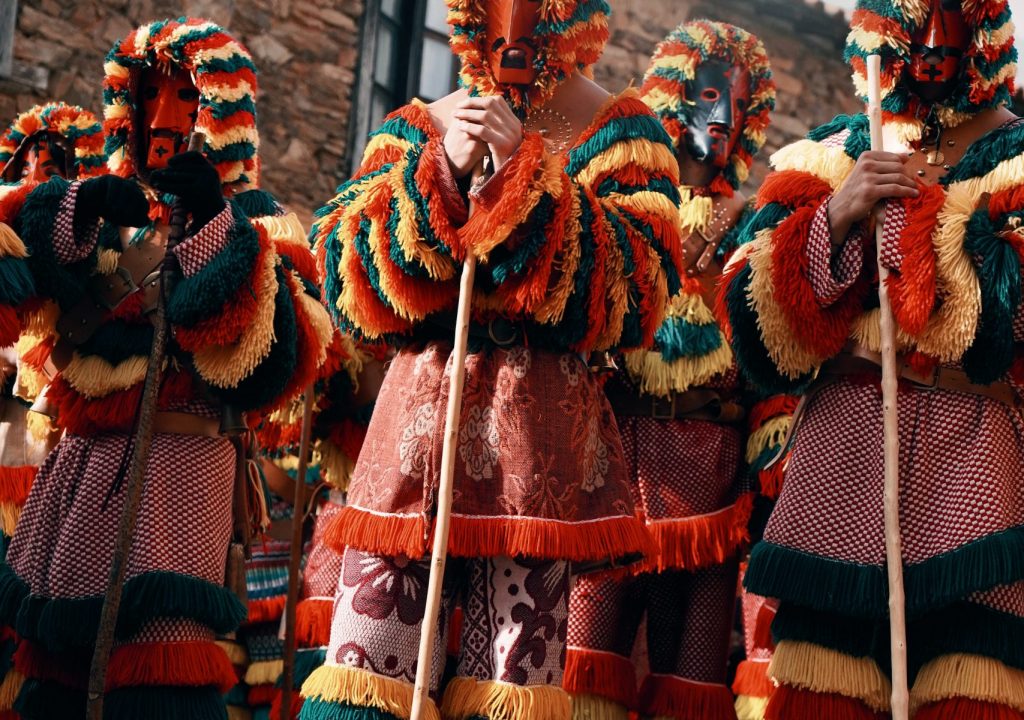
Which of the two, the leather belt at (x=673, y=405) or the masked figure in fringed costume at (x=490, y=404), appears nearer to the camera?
the masked figure in fringed costume at (x=490, y=404)

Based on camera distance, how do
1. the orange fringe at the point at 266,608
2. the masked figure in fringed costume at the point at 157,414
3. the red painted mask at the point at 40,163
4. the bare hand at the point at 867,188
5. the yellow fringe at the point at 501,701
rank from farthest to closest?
the orange fringe at the point at 266,608 < the red painted mask at the point at 40,163 < the masked figure in fringed costume at the point at 157,414 < the bare hand at the point at 867,188 < the yellow fringe at the point at 501,701

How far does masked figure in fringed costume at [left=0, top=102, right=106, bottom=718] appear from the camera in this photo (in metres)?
4.15

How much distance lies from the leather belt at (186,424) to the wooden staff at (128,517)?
0.23 m

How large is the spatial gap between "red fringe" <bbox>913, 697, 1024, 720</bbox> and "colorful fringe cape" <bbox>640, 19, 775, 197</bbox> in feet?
9.28

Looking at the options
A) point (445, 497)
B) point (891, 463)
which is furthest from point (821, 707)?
point (445, 497)

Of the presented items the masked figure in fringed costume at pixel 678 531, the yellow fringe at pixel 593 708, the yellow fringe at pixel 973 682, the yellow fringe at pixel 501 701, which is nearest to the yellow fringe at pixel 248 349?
the yellow fringe at pixel 501 701

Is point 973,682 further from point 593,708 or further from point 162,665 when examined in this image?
point 162,665

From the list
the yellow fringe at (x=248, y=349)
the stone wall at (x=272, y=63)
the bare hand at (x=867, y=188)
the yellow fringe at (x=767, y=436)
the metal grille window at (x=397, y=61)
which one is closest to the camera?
the bare hand at (x=867, y=188)

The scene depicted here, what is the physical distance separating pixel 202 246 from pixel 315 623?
190cm

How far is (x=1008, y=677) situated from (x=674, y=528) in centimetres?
168

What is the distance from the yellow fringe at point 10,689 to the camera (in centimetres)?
435

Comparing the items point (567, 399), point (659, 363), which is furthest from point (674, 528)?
point (567, 399)

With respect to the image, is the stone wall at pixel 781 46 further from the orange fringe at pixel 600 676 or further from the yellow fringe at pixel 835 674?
the yellow fringe at pixel 835 674

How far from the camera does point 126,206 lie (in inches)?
161
